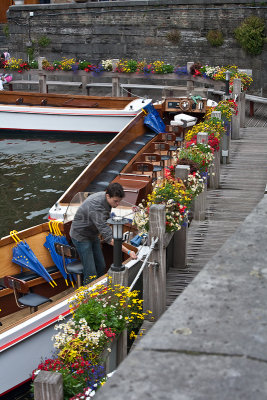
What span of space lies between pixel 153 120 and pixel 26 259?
24.9 feet

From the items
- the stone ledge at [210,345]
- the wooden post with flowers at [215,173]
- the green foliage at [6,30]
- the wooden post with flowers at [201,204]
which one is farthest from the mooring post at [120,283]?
the green foliage at [6,30]

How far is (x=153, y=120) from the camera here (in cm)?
1360

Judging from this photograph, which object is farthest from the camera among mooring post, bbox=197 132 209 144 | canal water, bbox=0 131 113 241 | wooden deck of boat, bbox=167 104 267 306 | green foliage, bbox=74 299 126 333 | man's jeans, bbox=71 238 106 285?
canal water, bbox=0 131 113 241

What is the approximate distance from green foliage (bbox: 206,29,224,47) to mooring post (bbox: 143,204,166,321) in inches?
616

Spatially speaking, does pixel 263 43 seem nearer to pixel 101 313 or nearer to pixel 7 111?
pixel 7 111

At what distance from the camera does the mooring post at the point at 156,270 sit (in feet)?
17.2

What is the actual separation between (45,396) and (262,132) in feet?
34.2

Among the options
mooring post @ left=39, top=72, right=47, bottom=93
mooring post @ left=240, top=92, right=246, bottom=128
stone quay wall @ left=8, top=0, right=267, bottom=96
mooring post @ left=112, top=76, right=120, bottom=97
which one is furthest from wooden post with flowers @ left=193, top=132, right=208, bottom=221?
stone quay wall @ left=8, top=0, right=267, bottom=96

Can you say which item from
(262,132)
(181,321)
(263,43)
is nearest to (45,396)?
(181,321)

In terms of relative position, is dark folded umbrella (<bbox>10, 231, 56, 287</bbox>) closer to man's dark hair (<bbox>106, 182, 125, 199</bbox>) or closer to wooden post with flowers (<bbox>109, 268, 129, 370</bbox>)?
man's dark hair (<bbox>106, 182, 125, 199</bbox>)

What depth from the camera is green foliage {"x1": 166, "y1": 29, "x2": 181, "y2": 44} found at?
20.6m

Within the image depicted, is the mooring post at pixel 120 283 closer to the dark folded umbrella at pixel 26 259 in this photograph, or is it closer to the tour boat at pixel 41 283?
the tour boat at pixel 41 283

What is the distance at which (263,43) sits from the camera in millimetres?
19078

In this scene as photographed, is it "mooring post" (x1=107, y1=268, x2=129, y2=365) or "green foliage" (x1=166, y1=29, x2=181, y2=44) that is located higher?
"green foliage" (x1=166, y1=29, x2=181, y2=44)
